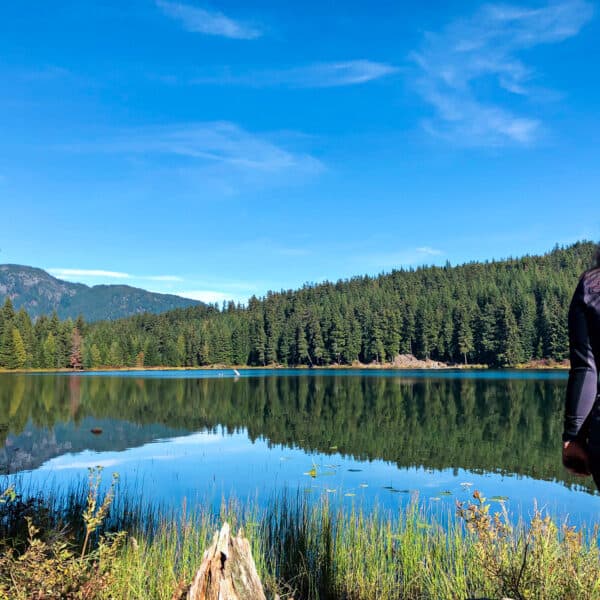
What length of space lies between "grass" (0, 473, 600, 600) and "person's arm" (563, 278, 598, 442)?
2.22 meters

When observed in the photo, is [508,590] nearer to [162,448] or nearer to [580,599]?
[580,599]

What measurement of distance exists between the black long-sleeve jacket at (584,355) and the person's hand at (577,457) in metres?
0.04

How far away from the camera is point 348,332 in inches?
4924

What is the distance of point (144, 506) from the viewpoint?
11.7 m

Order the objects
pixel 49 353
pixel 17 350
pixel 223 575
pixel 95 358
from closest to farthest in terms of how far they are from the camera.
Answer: pixel 223 575 < pixel 17 350 < pixel 49 353 < pixel 95 358

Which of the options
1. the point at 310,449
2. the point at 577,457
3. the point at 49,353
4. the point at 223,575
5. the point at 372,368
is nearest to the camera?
the point at 577,457

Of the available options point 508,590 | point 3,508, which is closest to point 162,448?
point 3,508

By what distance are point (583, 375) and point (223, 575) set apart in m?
2.85

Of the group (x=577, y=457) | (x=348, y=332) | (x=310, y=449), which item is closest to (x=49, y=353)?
(x=348, y=332)

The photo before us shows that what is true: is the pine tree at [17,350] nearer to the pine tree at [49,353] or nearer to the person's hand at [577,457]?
the pine tree at [49,353]

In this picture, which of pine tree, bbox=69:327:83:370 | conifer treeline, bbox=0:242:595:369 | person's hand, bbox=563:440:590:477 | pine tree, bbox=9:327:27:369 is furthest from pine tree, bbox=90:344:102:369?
person's hand, bbox=563:440:590:477

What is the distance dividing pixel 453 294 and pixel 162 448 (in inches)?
4975

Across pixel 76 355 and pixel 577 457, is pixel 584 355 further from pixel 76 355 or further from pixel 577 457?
pixel 76 355

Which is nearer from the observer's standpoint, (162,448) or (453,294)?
(162,448)
